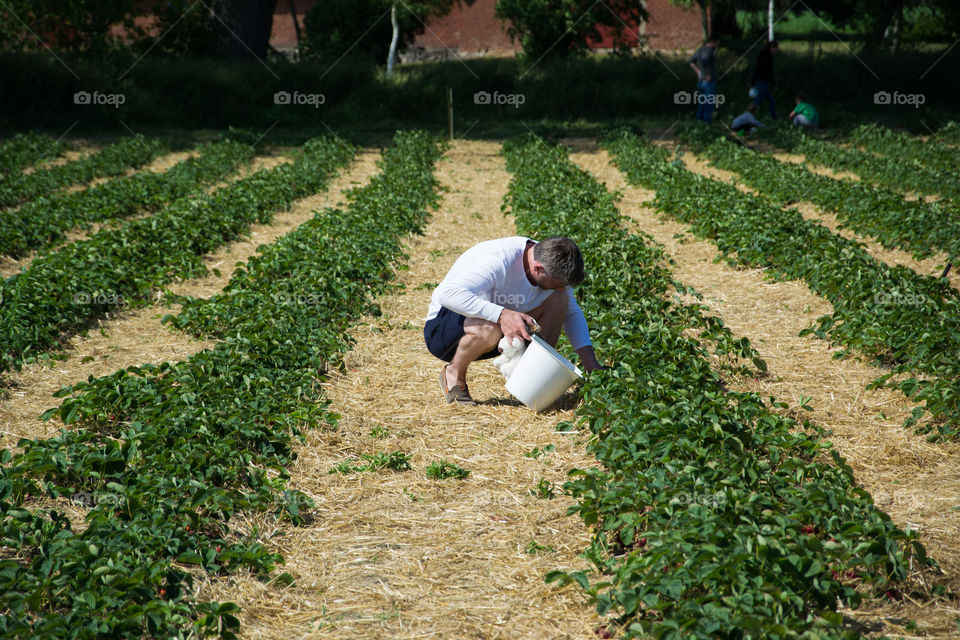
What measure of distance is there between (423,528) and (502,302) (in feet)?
5.00

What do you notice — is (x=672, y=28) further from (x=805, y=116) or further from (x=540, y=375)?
(x=540, y=375)

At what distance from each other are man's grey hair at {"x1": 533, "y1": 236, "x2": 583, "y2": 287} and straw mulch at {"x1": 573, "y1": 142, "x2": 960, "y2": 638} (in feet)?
5.32

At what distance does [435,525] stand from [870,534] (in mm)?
1863

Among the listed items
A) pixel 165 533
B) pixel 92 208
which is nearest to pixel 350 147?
pixel 92 208

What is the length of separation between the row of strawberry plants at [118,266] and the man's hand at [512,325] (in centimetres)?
345

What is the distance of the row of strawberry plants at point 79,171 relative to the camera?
38.0ft

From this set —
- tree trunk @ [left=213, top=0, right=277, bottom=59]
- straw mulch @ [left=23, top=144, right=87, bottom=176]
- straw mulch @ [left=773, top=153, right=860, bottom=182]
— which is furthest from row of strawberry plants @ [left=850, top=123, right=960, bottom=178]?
tree trunk @ [left=213, top=0, right=277, bottom=59]

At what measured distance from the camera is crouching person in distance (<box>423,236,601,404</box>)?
4465 mm

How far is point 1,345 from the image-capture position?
5.54m

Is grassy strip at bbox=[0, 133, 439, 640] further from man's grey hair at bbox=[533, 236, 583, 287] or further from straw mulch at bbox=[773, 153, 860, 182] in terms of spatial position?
straw mulch at bbox=[773, 153, 860, 182]

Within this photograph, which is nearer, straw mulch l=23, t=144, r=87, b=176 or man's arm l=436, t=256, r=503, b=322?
man's arm l=436, t=256, r=503, b=322

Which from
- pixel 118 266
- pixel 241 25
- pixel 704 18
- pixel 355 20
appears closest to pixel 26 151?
pixel 118 266

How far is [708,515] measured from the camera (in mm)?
3119

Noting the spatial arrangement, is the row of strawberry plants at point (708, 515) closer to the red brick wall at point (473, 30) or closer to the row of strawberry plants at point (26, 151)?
the row of strawberry plants at point (26, 151)
